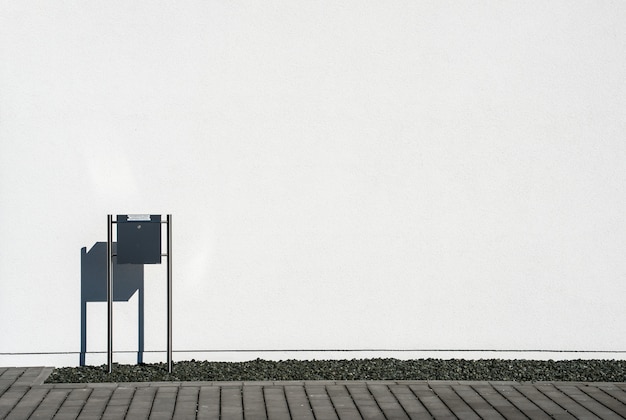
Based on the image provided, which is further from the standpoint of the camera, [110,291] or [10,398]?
[110,291]

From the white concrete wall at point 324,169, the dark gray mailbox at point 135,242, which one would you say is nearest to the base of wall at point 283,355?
the white concrete wall at point 324,169

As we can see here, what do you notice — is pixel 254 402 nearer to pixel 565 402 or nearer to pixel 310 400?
pixel 310 400

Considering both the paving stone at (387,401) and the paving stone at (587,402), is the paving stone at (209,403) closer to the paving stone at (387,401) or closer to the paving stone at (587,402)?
the paving stone at (387,401)

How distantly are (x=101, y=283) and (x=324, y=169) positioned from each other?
2108 mm

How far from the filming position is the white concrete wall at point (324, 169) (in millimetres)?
8266

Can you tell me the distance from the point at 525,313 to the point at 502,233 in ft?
2.37

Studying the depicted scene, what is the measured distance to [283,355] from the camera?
8469 millimetres

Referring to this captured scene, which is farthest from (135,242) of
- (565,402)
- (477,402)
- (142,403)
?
(565,402)

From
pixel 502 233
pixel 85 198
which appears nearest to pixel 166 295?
pixel 85 198

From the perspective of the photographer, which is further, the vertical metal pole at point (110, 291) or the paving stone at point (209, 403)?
the vertical metal pole at point (110, 291)

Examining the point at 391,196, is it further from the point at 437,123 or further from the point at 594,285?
the point at 594,285

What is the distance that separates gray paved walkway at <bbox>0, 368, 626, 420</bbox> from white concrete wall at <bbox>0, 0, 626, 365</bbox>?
88 centimetres

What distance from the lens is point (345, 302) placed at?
8.52 meters

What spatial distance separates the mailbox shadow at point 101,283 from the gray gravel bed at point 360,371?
33cm
